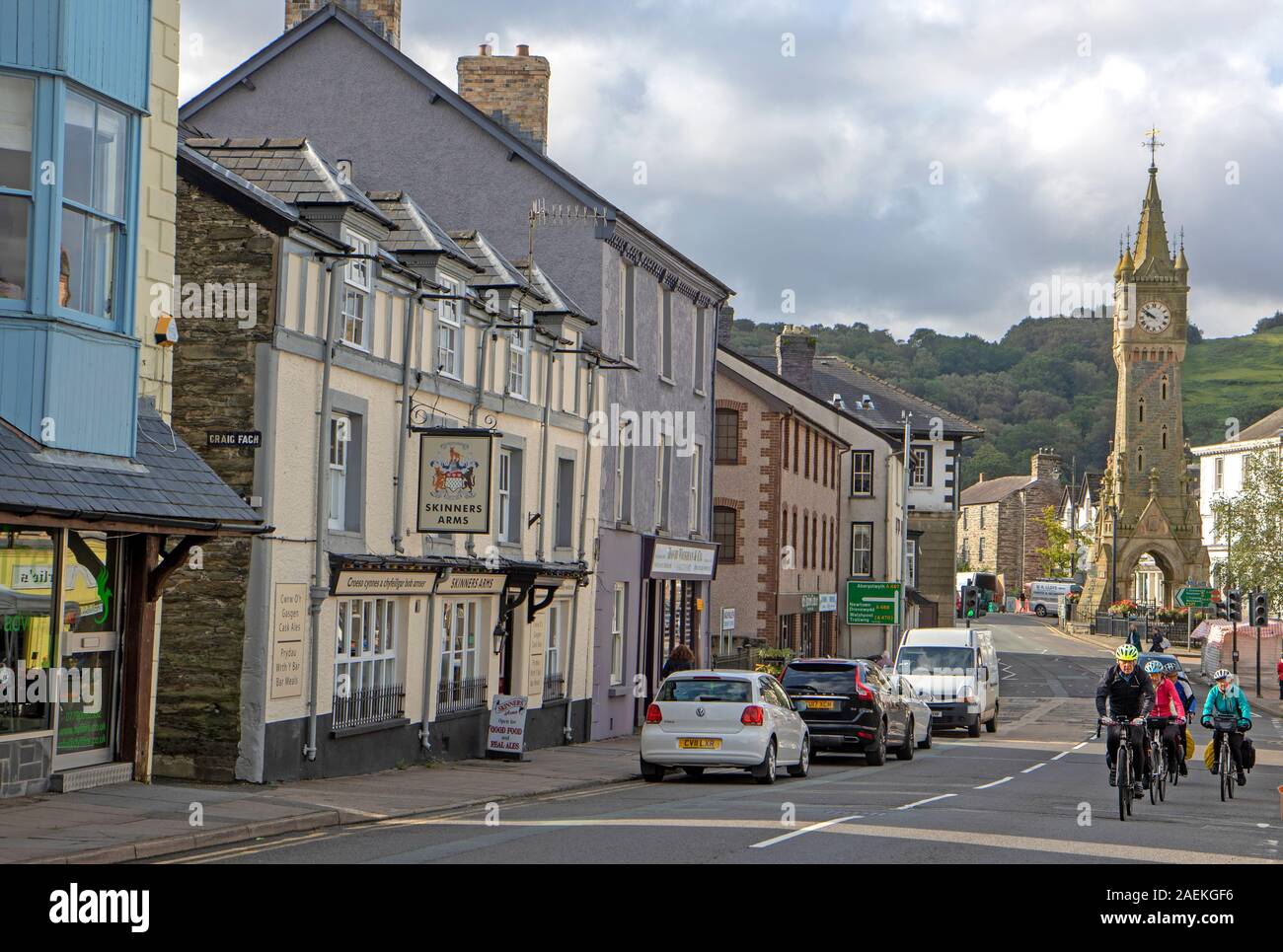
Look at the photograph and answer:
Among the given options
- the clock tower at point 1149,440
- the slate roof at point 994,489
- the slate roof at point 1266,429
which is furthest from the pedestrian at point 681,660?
the slate roof at point 994,489

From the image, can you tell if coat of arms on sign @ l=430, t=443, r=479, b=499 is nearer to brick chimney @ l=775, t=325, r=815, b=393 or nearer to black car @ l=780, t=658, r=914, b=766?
black car @ l=780, t=658, r=914, b=766

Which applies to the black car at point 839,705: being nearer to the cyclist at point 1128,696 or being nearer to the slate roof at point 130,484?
the cyclist at point 1128,696

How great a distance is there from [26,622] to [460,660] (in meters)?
10.4

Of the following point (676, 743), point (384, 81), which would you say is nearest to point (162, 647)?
point (676, 743)

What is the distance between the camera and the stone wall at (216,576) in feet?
64.2

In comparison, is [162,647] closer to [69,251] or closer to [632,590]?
[69,251]

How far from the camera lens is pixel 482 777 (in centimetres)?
2220

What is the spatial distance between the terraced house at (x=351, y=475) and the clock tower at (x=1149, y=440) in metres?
102

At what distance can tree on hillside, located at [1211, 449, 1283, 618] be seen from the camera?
57375mm

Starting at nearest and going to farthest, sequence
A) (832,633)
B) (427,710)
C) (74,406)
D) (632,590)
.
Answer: (74,406) → (427,710) → (632,590) → (832,633)

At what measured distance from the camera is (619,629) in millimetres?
34031

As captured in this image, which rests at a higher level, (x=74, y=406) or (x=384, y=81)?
(x=384, y=81)

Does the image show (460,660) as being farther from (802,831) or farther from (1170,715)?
(802,831)

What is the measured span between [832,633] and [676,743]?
39.6 m
